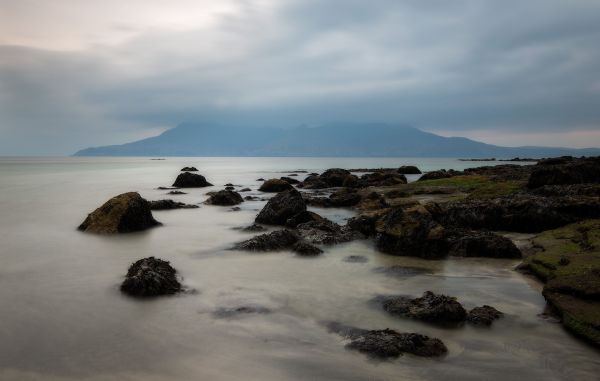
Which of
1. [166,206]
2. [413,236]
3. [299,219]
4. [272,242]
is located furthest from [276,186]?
[413,236]

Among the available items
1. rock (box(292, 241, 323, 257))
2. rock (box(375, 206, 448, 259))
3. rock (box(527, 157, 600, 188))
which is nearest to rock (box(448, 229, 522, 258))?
rock (box(375, 206, 448, 259))

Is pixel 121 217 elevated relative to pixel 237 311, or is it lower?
elevated

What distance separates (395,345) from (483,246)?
6244mm

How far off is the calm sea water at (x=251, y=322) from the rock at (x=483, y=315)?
13cm

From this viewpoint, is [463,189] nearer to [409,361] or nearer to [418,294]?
[418,294]

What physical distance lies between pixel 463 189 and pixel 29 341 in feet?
77.1

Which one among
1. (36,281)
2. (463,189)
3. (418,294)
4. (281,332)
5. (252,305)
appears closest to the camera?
(281,332)

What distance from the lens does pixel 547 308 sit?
703 centimetres

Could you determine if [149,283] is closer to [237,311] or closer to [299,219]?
[237,311]

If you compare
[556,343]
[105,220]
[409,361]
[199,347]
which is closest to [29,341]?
[199,347]

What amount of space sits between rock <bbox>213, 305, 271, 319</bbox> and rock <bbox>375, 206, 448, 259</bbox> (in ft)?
16.4

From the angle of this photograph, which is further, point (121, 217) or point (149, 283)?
point (121, 217)

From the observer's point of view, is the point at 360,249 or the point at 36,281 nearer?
the point at 36,281

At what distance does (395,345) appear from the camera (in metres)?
5.51
